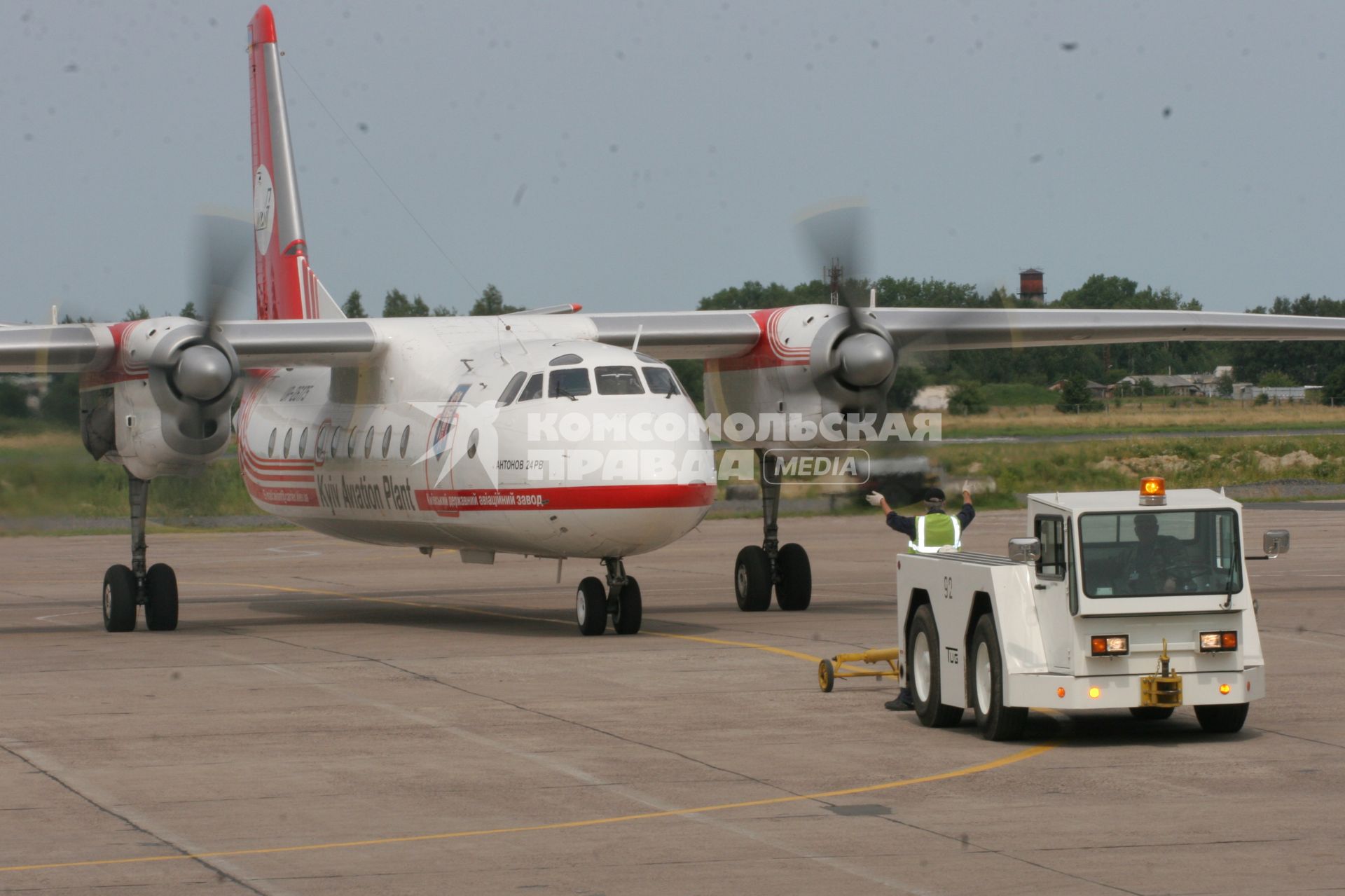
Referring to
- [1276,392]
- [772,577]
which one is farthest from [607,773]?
[1276,392]

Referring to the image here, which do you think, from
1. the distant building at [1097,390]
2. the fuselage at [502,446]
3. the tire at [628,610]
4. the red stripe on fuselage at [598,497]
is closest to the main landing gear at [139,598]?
the fuselage at [502,446]

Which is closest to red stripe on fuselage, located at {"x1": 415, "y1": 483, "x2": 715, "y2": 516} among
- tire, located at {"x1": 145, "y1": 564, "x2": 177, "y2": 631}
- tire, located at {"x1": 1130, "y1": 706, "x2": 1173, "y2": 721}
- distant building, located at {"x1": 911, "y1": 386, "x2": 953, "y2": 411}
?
tire, located at {"x1": 145, "y1": 564, "x2": 177, "y2": 631}

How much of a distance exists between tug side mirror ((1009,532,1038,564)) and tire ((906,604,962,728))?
1400 mm

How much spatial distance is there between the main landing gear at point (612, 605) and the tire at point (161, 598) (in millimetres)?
5129

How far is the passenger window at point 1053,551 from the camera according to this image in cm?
1083

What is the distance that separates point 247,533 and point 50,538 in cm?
443

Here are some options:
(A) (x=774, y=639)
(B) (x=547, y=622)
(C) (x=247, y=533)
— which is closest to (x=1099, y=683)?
(A) (x=774, y=639)

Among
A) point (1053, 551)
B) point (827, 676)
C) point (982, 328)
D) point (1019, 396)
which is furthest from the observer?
point (1019, 396)

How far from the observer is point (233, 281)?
2016cm

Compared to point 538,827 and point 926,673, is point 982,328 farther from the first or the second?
point 538,827

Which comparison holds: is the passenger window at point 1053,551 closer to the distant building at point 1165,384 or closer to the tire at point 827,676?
the tire at point 827,676

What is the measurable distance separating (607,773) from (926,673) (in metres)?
2.95

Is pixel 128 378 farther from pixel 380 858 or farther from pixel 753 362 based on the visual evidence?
pixel 380 858

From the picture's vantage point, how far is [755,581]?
21.6 meters
